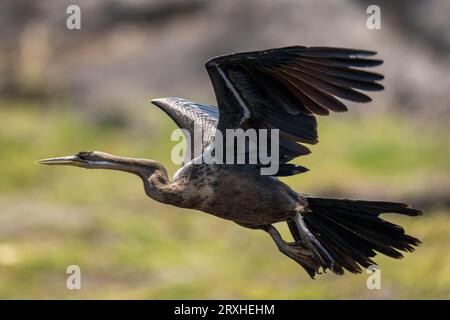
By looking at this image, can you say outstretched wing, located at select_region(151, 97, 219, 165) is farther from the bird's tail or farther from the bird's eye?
the bird's tail

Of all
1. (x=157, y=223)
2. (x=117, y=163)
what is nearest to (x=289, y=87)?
(x=117, y=163)

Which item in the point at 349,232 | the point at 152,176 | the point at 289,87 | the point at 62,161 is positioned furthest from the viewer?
the point at 349,232

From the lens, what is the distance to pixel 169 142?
971 inches

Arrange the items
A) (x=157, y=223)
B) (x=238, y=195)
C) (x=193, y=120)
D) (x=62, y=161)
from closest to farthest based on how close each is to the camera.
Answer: (x=238, y=195), (x=62, y=161), (x=193, y=120), (x=157, y=223)

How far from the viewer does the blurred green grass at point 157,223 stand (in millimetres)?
16656

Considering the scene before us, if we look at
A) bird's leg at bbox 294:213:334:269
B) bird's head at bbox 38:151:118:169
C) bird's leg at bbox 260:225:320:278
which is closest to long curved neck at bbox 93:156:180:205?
bird's head at bbox 38:151:118:169

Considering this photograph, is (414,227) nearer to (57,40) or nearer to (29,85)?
(29,85)

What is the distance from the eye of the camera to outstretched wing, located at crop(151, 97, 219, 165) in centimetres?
1099

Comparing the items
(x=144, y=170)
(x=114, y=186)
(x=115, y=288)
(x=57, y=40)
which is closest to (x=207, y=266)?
(x=115, y=288)

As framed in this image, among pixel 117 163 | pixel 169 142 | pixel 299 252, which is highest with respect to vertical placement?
pixel 169 142

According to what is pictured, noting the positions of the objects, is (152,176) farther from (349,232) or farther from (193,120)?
(349,232)

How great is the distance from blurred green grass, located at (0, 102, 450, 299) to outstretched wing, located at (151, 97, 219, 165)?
4043mm

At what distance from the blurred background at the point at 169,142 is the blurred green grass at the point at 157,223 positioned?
Result: 0.12 feet

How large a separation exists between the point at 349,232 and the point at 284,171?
754mm
